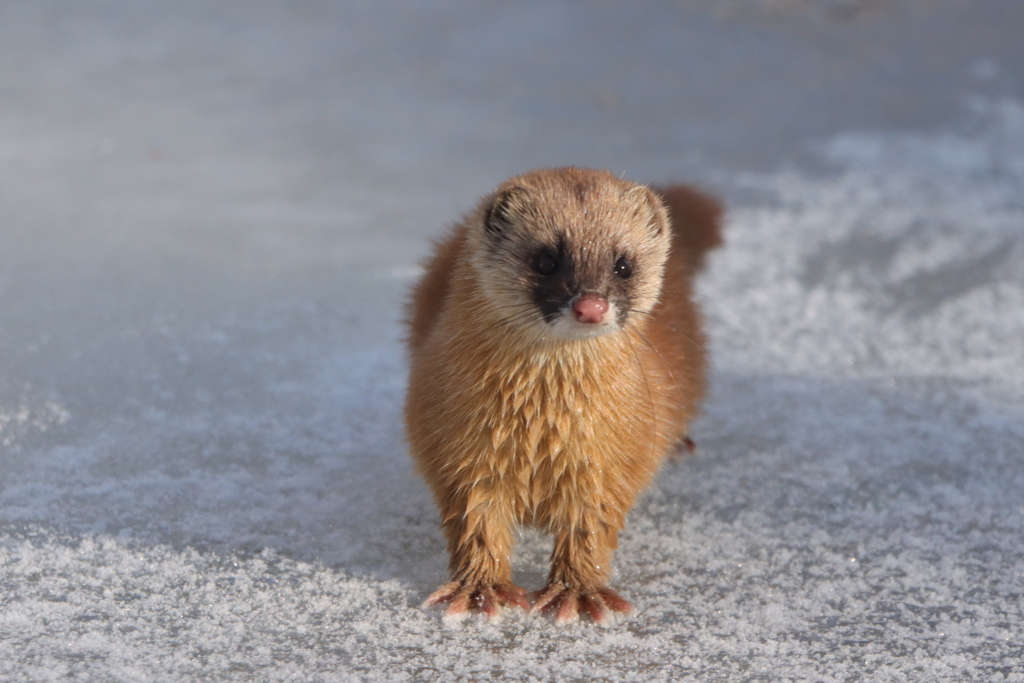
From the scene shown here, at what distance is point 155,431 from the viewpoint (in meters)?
3.07

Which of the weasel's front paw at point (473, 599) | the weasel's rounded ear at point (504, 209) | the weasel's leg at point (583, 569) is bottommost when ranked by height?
the weasel's front paw at point (473, 599)

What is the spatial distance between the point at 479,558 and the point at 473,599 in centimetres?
9

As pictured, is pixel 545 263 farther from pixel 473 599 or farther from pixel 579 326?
pixel 473 599

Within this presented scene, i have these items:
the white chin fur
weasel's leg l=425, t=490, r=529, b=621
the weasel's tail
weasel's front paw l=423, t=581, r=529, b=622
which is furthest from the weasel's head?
the weasel's tail

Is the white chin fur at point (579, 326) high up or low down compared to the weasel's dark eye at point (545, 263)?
down

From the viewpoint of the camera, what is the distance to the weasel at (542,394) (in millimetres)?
2285

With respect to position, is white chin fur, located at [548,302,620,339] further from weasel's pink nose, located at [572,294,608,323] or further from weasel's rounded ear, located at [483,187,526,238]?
weasel's rounded ear, located at [483,187,526,238]

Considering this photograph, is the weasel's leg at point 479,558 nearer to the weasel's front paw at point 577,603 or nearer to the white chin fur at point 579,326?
the weasel's front paw at point 577,603

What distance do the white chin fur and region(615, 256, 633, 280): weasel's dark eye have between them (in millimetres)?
140

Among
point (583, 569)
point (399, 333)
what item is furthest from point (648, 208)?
point (399, 333)

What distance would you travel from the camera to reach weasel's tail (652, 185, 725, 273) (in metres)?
3.33

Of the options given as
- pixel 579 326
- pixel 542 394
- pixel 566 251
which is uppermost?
pixel 566 251

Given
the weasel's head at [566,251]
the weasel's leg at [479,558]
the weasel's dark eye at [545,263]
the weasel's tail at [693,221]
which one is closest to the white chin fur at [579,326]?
the weasel's head at [566,251]

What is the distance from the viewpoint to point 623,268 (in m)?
2.33
